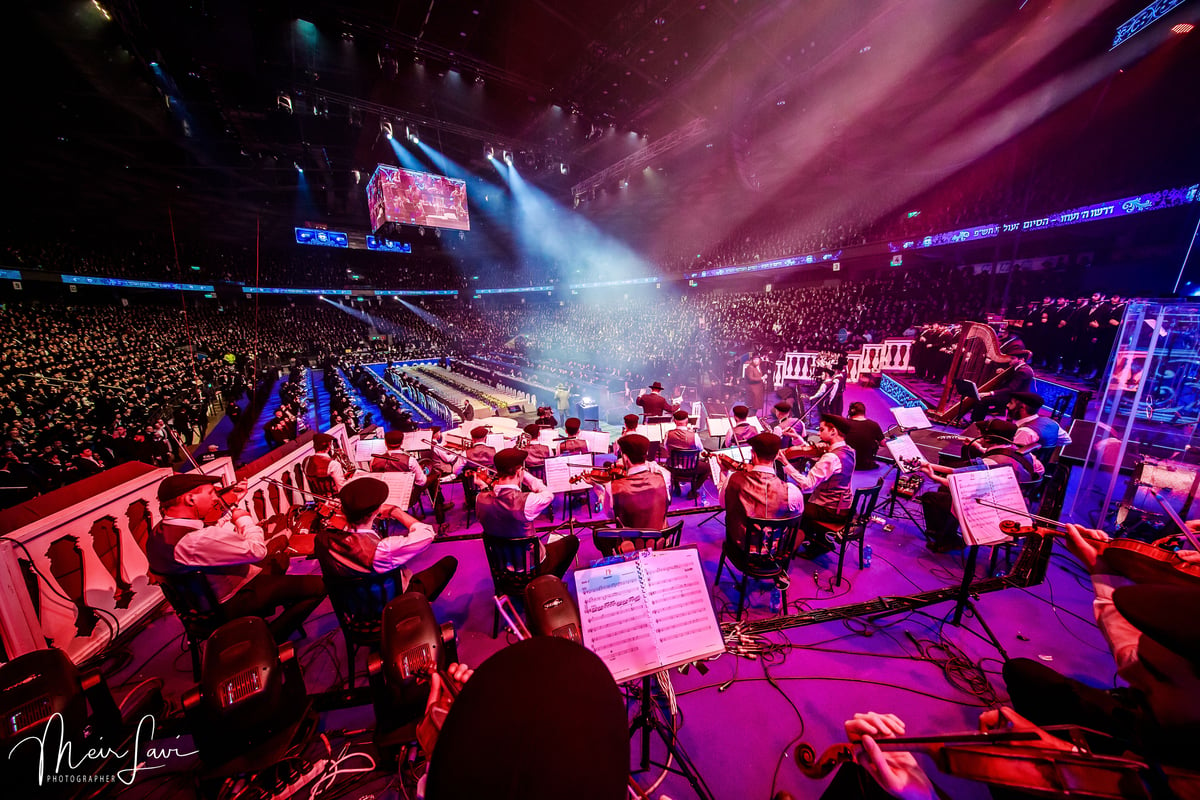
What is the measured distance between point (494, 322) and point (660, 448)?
1301 inches

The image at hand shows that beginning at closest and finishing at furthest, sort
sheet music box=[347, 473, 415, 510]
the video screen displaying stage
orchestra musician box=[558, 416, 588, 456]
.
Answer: sheet music box=[347, 473, 415, 510] < orchestra musician box=[558, 416, 588, 456] < the video screen displaying stage

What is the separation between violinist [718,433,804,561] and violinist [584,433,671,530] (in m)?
0.64

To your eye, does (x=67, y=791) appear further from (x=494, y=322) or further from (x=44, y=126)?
(x=494, y=322)

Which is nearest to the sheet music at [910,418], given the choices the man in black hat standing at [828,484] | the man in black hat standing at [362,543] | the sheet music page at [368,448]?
the man in black hat standing at [828,484]

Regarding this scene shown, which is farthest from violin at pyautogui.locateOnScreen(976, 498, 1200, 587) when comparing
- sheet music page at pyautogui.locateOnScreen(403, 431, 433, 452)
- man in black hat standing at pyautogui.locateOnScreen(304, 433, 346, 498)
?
man in black hat standing at pyautogui.locateOnScreen(304, 433, 346, 498)

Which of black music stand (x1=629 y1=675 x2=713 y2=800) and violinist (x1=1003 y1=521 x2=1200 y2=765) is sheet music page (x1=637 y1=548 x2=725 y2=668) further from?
violinist (x1=1003 y1=521 x2=1200 y2=765)

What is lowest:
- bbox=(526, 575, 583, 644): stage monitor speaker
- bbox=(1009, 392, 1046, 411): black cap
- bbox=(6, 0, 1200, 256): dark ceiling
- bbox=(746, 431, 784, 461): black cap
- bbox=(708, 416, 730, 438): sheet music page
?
bbox=(708, 416, 730, 438): sheet music page

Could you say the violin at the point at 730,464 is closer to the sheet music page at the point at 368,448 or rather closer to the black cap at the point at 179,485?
the black cap at the point at 179,485

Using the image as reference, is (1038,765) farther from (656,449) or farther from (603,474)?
(656,449)

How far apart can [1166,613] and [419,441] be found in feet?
22.1

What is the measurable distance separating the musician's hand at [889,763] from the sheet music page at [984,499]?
7.70 feet

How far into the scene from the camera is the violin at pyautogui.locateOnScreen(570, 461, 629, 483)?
376 cm

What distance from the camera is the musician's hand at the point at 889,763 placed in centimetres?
112

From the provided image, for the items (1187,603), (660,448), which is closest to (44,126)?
(660,448)
